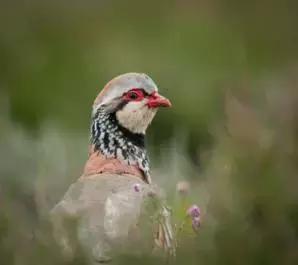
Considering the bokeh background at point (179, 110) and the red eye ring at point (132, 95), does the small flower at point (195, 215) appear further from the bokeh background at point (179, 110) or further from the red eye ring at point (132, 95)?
the red eye ring at point (132, 95)

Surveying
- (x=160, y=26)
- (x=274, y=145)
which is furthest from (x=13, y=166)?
(x=160, y=26)

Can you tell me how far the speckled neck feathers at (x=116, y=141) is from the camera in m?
5.32

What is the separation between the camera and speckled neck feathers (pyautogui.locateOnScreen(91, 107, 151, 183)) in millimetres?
5316

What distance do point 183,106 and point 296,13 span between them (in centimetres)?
143

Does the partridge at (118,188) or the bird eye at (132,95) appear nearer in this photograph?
the partridge at (118,188)

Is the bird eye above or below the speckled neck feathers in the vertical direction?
above

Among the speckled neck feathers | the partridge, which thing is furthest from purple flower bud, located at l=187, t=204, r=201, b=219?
the speckled neck feathers

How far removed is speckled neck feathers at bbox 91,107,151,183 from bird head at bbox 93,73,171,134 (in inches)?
0.8

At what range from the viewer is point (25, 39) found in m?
12.0

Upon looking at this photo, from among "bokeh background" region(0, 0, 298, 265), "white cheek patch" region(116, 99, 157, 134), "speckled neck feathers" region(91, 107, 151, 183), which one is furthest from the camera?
"white cheek patch" region(116, 99, 157, 134)

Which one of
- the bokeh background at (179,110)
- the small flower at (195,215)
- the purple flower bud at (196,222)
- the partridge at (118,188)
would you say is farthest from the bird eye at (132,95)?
the purple flower bud at (196,222)

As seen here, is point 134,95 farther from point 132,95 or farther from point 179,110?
point 179,110

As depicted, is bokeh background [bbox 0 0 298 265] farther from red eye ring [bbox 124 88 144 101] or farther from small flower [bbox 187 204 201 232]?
red eye ring [bbox 124 88 144 101]

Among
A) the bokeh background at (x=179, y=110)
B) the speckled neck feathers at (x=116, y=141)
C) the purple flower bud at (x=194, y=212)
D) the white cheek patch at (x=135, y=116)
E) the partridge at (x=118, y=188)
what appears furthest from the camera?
the white cheek patch at (x=135, y=116)
